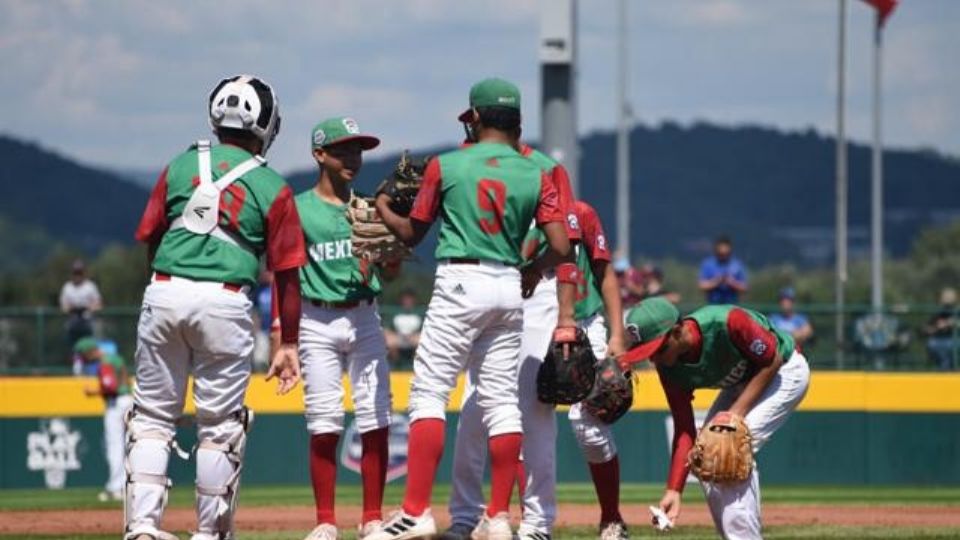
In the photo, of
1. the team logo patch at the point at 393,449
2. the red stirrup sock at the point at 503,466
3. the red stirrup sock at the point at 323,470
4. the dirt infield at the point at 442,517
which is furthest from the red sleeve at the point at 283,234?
the team logo patch at the point at 393,449

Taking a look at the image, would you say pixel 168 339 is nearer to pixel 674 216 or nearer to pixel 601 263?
pixel 601 263

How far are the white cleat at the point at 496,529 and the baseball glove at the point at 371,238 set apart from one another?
1702 mm

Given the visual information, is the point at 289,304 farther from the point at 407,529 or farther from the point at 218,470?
the point at 407,529

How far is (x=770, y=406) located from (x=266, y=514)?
22.7 ft

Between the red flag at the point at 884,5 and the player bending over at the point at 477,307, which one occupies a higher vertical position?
the red flag at the point at 884,5

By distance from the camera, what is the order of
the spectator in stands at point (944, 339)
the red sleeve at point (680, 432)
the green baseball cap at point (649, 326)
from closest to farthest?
the red sleeve at point (680, 432)
the green baseball cap at point (649, 326)
the spectator in stands at point (944, 339)

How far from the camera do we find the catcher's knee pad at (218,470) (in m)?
10.1

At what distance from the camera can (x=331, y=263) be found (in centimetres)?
1210

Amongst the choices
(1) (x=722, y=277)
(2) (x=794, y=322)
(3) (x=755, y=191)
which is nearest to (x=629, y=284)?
(1) (x=722, y=277)

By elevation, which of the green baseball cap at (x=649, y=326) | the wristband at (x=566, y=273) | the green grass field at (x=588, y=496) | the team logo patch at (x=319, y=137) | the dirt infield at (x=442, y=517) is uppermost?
the team logo patch at (x=319, y=137)

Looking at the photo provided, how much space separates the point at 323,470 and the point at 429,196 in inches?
89.2

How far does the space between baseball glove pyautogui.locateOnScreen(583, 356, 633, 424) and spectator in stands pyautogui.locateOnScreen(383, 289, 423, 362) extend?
1147cm

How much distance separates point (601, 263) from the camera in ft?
39.5

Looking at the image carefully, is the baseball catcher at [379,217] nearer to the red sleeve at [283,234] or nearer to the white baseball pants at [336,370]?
the white baseball pants at [336,370]
